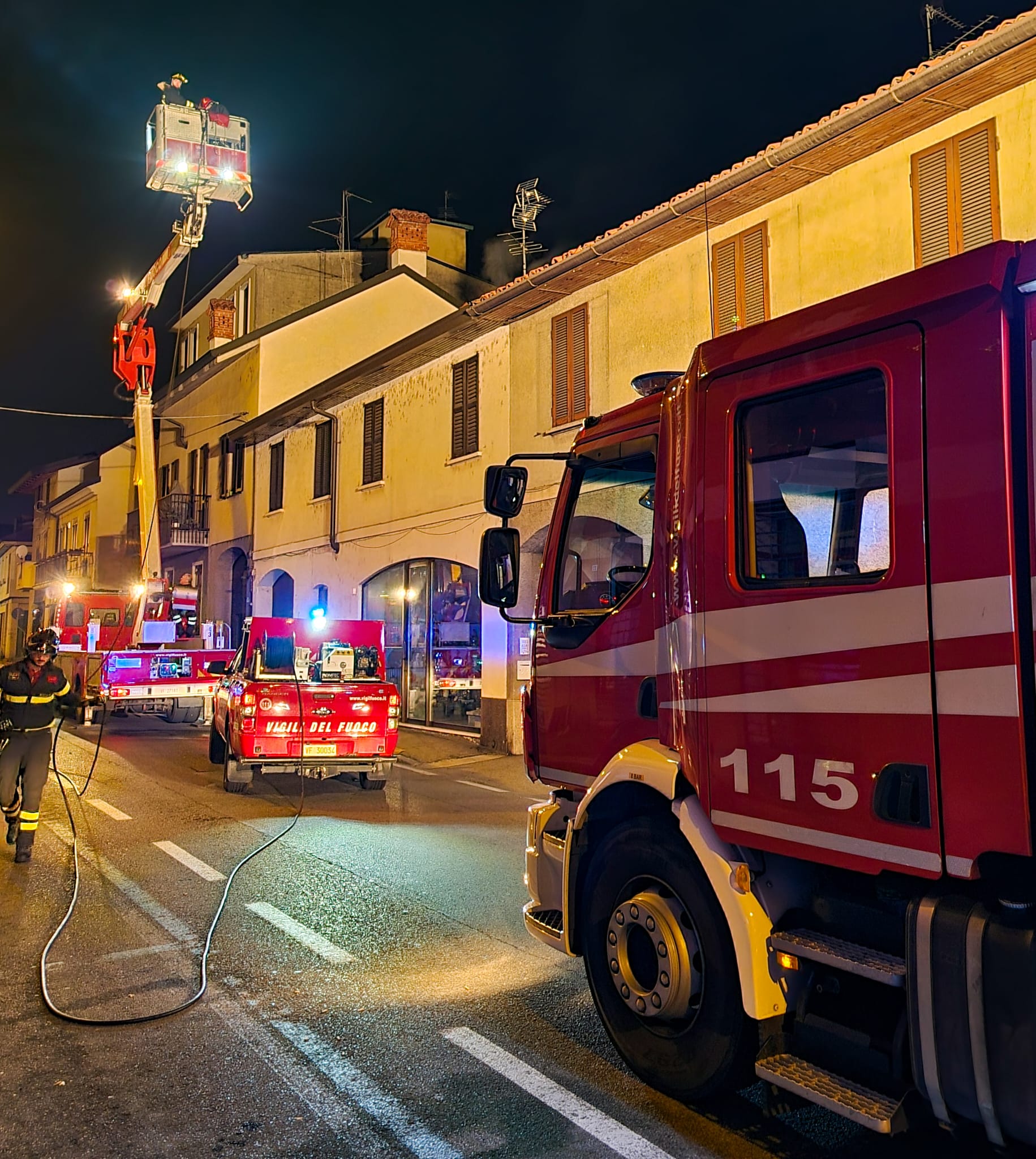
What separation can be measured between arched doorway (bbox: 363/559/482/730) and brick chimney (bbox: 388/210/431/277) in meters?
11.9

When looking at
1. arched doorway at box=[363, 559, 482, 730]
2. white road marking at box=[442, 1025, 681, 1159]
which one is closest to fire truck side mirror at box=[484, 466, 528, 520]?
white road marking at box=[442, 1025, 681, 1159]

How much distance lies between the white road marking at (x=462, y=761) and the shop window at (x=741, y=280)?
690cm

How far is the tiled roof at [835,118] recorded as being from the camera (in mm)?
8617

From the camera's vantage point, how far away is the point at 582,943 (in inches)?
170

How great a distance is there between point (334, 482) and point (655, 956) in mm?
18058

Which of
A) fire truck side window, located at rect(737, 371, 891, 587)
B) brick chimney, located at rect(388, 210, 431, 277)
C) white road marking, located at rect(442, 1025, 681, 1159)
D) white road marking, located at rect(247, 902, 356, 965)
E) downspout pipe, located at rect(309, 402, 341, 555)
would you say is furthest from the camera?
brick chimney, located at rect(388, 210, 431, 277)

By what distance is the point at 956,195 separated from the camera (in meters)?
9.59

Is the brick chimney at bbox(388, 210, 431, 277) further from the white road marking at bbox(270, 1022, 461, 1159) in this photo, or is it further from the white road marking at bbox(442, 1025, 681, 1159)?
the white road marking at bbox(442, 1025, 681, 1159)

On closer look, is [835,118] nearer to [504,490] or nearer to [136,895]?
[504,490]

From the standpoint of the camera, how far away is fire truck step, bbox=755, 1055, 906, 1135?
2.95 meters

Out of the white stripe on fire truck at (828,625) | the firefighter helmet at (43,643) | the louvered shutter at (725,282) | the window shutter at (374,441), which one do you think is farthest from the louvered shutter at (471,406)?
the white stripe on fire truck at (828,625)

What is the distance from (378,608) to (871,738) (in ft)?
55.7

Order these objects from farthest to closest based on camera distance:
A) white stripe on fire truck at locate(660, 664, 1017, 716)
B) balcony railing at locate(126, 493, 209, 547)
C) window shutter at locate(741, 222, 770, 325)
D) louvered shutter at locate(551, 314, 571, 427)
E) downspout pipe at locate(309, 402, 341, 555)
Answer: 1. balcony railing at locate(126, 493, 209, 547)
2. downspout pipe at locate(309, 402, 341, 555)
3. louvered shutter at locate(551, 314, 571, 427)
4. window shutter at locate(741, 222, 770, 325)
5. white stripe on fire truck at locate(660, 664, 1017, 716)

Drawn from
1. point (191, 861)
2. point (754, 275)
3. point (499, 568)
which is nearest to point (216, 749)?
point (191, 861)
